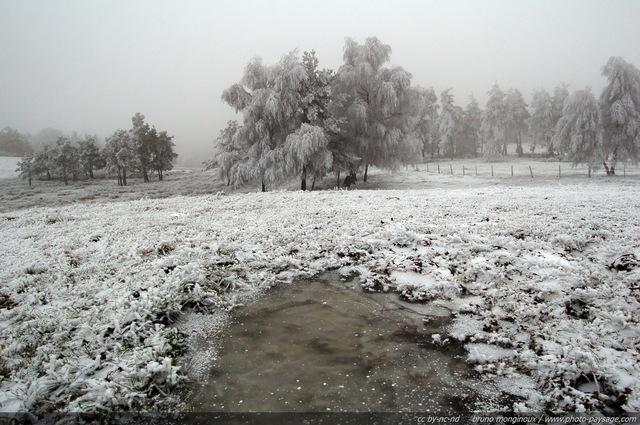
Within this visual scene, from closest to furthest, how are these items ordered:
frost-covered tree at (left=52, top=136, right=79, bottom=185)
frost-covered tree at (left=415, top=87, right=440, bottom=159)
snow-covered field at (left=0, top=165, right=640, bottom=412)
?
snow-covered field at (left=0, top=165, right=640, bottom=412) < frost-covered tree at (left=52, top=136, right=79, bottom=185) < frost-covered tree at (left=415, top=87, right=440, bottom=159)

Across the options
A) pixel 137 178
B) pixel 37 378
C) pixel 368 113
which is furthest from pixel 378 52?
pixel 137 178

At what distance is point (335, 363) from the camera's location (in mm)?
4637

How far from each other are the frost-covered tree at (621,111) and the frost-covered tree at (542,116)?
29.2 meters

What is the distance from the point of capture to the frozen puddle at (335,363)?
396 centimetres

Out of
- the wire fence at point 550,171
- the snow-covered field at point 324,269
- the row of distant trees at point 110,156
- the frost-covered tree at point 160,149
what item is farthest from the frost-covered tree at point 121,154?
the snow-covered field at point 324,269

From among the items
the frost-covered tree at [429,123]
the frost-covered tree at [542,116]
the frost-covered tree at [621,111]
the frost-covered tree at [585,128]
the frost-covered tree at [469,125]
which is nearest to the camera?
the frost-covered tree at [621,111]

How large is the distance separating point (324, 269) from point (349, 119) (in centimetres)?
2351

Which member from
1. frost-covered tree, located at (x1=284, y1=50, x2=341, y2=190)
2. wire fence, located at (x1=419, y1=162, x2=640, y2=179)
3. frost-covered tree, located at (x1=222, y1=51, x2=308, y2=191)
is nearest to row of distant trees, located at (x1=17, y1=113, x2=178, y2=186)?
frost-covered tree, located at (x1=222, y1=51, x2=308, y2=191)

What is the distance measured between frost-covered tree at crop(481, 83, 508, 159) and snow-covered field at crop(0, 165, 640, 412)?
53.5 metres

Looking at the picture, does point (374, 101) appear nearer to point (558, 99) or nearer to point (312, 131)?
point (312, 131)

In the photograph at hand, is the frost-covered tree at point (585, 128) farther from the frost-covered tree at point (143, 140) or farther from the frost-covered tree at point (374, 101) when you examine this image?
the frost-covered tree at point (143, 140)

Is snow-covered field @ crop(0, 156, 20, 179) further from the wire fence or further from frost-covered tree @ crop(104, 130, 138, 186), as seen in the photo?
the wire fence

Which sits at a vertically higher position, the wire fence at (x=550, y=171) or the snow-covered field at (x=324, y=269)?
the wire fence at (x=550, y=171)

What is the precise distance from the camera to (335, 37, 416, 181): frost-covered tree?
94.7ft
